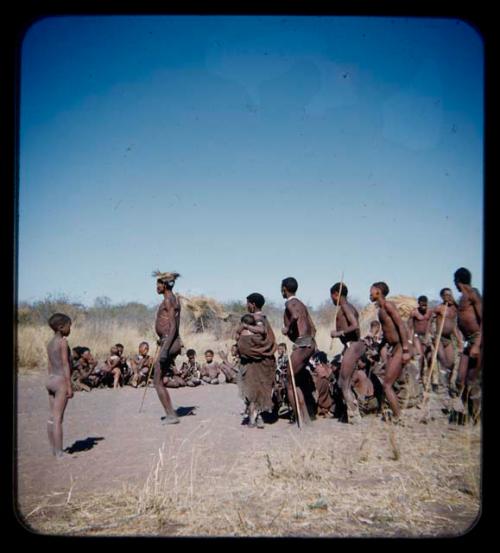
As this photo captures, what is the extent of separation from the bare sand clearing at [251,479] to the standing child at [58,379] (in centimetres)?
33

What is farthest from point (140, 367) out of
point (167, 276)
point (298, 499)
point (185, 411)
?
point (298, 499)

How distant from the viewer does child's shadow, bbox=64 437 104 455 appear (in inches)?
254

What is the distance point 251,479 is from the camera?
16.8 ft

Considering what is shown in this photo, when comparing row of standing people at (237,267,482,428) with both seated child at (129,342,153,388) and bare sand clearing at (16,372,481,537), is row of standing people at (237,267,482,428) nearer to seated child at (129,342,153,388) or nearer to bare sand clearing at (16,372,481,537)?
bare sand clearing at (16,372,481,537)

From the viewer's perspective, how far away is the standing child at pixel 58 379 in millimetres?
Answer: 5785

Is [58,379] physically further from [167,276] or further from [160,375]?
[167,276]

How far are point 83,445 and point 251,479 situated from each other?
267 cm

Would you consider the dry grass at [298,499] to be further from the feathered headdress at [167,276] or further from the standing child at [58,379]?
the feathered headdress at [167,276]

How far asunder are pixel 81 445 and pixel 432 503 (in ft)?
14.2

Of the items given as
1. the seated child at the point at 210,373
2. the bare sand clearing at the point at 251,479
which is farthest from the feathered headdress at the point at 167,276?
the seated child at the point at 210,373

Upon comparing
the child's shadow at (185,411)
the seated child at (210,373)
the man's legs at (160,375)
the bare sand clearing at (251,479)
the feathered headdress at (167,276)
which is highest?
the feathered headdress at (167,276)

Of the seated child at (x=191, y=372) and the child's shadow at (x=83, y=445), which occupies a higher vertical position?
the child's shadow at (x=83, y=445)

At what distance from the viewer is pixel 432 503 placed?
445 cm
